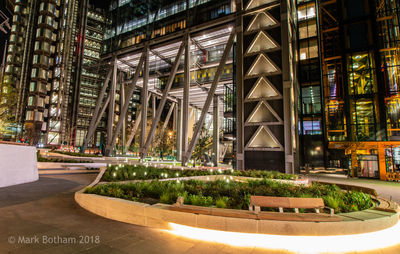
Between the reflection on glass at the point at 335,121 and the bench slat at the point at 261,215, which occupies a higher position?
the reflection on glass at the point at 335,121

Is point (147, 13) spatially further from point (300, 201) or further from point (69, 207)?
point (300, 201)

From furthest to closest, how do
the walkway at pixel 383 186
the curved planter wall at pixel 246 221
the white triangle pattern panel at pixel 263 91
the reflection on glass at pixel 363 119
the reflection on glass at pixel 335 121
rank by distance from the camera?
the reflection on glass at pixel 335 121 < the reflection on glass at pixel 363 119 < the white triangle pattern panel at pixel 263 91 < the walkway at pixel 383 186 < the curved planter wall at pixel 246 221

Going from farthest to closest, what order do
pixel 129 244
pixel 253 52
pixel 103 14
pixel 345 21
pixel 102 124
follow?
pixel 103 14 < pixel 102 124 < pixel 345 21 < pixel 253 52 < pixel 129 244

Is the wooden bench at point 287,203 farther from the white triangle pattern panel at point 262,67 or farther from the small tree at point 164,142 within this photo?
the small tree at point 164,142

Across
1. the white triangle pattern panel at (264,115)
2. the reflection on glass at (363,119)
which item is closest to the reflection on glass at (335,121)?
the reflection on glass at (363,119)

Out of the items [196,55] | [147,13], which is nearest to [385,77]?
A: [196,55]

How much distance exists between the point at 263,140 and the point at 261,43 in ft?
33.6

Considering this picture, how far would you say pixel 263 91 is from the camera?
21703 millimetres

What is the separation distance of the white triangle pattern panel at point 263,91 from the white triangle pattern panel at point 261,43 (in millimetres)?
3553

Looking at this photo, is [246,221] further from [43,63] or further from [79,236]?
[43,63]

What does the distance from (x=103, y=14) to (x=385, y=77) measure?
285 ft

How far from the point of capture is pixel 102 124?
7138 cm

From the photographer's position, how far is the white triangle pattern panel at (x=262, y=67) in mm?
21547

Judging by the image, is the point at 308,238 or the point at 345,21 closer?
the point at 308,238
